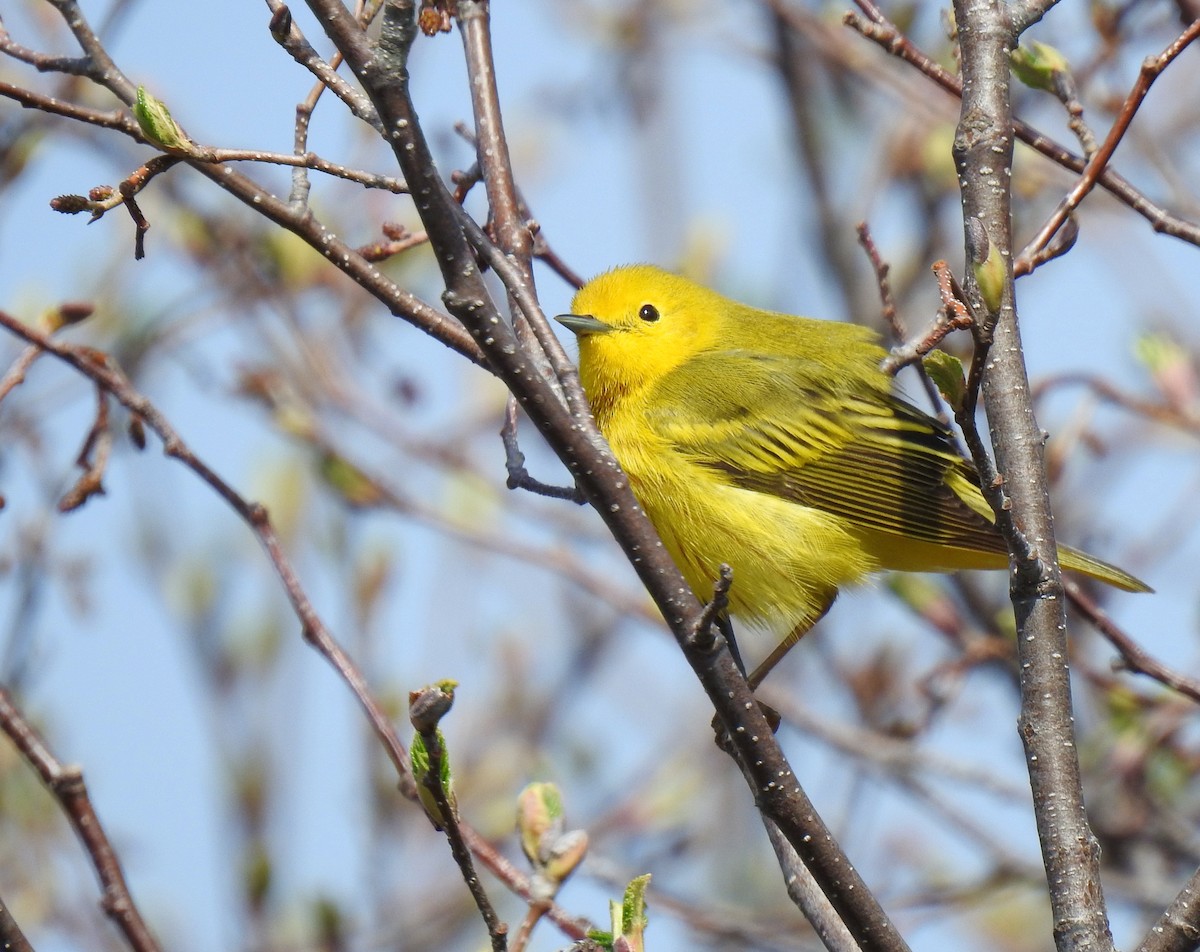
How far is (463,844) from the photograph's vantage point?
1955 mm

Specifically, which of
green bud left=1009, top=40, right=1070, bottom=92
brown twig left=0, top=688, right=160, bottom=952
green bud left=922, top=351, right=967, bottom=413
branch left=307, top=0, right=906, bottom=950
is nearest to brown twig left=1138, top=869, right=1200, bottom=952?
branch left=307, top=0, right=906, bottom=950

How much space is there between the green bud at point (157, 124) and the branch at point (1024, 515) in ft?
4.10

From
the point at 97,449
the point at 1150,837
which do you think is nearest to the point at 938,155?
the point at 1150,837

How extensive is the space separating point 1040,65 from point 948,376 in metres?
1.40

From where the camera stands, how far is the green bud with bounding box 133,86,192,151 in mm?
2258

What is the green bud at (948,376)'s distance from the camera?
2.17 metres

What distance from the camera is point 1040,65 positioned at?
3.27 m

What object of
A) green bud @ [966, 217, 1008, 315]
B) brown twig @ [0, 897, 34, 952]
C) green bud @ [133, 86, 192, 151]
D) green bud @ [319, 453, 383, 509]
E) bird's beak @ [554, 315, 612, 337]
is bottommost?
brown twig @ [0, 897, 34, 952]

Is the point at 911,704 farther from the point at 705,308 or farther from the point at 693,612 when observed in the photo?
the point at 693,612

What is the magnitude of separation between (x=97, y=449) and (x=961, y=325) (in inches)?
78.9

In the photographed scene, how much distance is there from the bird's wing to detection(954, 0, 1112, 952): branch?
1386 mm

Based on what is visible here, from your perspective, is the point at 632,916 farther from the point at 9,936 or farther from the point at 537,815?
the point at 9,936

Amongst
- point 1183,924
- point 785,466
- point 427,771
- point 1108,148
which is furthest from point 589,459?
point 785,466

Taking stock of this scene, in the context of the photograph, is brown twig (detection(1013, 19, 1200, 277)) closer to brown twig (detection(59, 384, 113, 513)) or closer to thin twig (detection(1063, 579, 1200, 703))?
thin twig (detection(1063, 579, 1200, 703))
